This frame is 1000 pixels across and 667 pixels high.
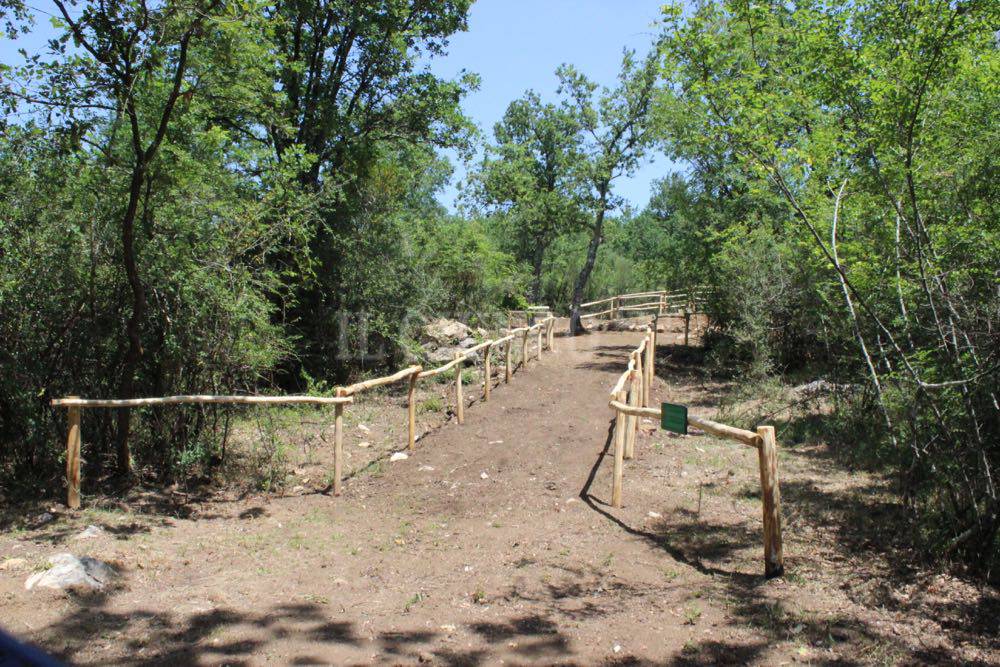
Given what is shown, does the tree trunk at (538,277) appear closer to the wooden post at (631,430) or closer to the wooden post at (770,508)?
the wooden post at (631,430)

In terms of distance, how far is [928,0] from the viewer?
→ 16.5 feet

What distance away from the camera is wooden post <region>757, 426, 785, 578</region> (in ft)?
15.7

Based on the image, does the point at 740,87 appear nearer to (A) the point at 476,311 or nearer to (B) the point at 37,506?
(B) the point at 37,506

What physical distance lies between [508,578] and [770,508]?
6.08 feet

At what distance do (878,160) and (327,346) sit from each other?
1169 centimetres

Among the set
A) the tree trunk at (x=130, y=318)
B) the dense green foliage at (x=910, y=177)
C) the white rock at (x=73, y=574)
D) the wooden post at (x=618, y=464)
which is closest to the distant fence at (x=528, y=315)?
the wooden post at (x=618, y=464)

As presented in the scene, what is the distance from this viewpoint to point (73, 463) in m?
6.49

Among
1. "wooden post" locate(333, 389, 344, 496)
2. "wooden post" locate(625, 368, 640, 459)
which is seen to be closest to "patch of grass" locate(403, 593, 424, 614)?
"wooden post" locate(333, 389, 344, 496)

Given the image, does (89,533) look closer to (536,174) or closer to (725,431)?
(725,431)

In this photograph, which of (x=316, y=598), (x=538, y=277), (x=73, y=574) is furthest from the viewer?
(x=538, y=277)

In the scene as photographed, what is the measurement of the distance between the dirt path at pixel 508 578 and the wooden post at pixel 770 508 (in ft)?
0.46

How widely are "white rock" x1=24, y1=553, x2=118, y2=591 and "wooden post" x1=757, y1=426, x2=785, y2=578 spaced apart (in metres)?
4.39

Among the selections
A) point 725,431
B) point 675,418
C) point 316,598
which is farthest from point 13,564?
point 725,431

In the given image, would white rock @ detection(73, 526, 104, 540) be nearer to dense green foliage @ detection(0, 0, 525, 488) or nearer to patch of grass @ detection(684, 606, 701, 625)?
dense green foliage @ detection(0, 0, 525, 488)
